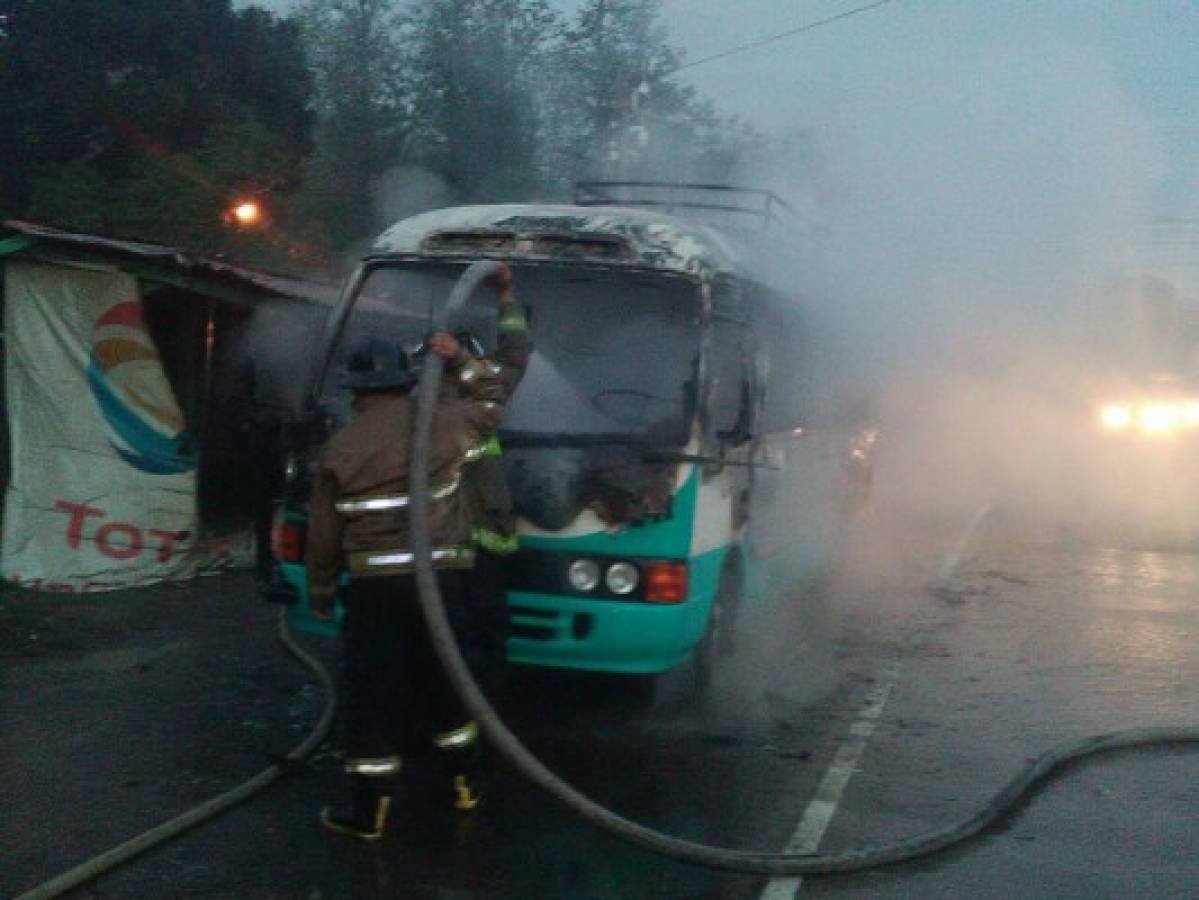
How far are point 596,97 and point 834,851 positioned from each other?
17493 mm

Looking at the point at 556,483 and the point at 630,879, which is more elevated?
the point at 556,483

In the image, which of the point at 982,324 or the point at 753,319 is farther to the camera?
the point at 982,324

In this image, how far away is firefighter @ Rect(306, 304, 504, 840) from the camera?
5.08 meters

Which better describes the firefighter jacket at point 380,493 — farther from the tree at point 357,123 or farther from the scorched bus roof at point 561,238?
the tree at point 357,123

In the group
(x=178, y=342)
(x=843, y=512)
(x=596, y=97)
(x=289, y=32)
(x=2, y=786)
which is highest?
(x=289, y=32)

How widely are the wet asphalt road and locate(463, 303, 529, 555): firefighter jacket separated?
43.1 inches

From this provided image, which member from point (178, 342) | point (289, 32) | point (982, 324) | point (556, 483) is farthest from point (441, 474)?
point (289, 32)

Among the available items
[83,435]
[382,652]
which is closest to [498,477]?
[382,652]

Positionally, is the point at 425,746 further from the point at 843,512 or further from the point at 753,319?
the point at 843,512

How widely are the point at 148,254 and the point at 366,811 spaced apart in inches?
214

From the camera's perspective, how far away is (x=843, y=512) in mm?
11750

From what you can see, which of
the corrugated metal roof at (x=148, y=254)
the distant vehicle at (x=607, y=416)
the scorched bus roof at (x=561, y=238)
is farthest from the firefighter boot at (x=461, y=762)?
the corrugated metal roof at (x=148, y=254)

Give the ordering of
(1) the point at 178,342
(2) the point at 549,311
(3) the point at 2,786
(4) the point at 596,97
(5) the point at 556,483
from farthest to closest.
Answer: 1. (4) the point at 596,97
2. (1) the point at 178,342
3. (2) the point at 549,311
4. (5) the point at 556,483
5. (3) the point at 2,786

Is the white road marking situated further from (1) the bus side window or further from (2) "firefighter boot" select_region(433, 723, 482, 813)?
(1) the bus side window
